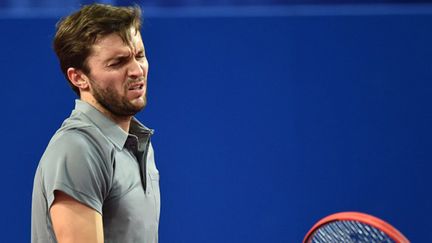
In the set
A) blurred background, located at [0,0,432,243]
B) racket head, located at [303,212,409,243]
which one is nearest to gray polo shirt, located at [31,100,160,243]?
racket head, located at [303,212,409,243]

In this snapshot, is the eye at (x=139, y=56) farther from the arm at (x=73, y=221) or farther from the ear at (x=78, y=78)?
the arm at (x=73, y=221)

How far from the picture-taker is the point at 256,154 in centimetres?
209

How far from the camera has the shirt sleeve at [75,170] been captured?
119 centimetres

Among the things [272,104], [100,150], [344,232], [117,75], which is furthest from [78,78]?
[272,104]

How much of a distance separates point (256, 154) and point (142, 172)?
2.51ft

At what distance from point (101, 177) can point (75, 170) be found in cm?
5

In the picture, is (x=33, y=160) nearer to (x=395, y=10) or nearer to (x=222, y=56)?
(x=222, y=56)

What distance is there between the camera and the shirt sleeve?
1186 millimetres

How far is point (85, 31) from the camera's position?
1.33 metres

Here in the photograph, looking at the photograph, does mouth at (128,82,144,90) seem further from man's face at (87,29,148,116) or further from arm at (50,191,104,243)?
arm at (50,191,104,243)

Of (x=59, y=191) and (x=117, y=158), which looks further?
(x=117, y=158)

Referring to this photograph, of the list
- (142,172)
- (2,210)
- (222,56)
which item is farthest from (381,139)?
(2,210)

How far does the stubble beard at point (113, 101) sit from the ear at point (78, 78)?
0.06ft

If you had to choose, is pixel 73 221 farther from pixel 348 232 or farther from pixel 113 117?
pixel 348 232
